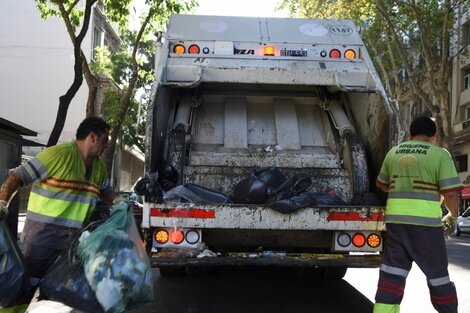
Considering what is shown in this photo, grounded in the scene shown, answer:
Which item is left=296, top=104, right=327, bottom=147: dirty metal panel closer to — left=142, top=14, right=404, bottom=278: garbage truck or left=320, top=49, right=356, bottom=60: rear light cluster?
left=142, top=14, right=404, bottom=278: garbage truck

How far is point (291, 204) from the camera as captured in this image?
182 inches

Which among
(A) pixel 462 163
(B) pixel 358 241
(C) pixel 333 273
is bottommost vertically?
(C) pixel 333 273

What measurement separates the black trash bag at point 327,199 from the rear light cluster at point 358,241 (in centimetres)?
33

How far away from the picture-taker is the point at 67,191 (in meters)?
3.79

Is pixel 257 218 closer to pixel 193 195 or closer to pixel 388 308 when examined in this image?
pixel 193 195

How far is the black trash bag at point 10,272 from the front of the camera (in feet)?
10.8

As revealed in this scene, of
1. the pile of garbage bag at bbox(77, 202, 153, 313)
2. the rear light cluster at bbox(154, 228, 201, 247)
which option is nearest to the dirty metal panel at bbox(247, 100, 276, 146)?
the rear light cluster at bbox(154, 228, 201, 247)

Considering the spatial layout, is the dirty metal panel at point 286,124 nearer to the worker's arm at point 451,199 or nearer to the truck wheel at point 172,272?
the truck wheel at point 172,272

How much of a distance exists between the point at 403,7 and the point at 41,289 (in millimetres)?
19244

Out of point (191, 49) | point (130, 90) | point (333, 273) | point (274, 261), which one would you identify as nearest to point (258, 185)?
point (274, 261)

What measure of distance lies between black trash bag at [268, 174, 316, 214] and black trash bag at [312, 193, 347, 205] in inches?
3.5

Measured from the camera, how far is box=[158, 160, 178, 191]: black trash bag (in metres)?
5.21

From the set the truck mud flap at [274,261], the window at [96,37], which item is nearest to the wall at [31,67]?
the window at [96,37]

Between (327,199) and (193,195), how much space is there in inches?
45.7
